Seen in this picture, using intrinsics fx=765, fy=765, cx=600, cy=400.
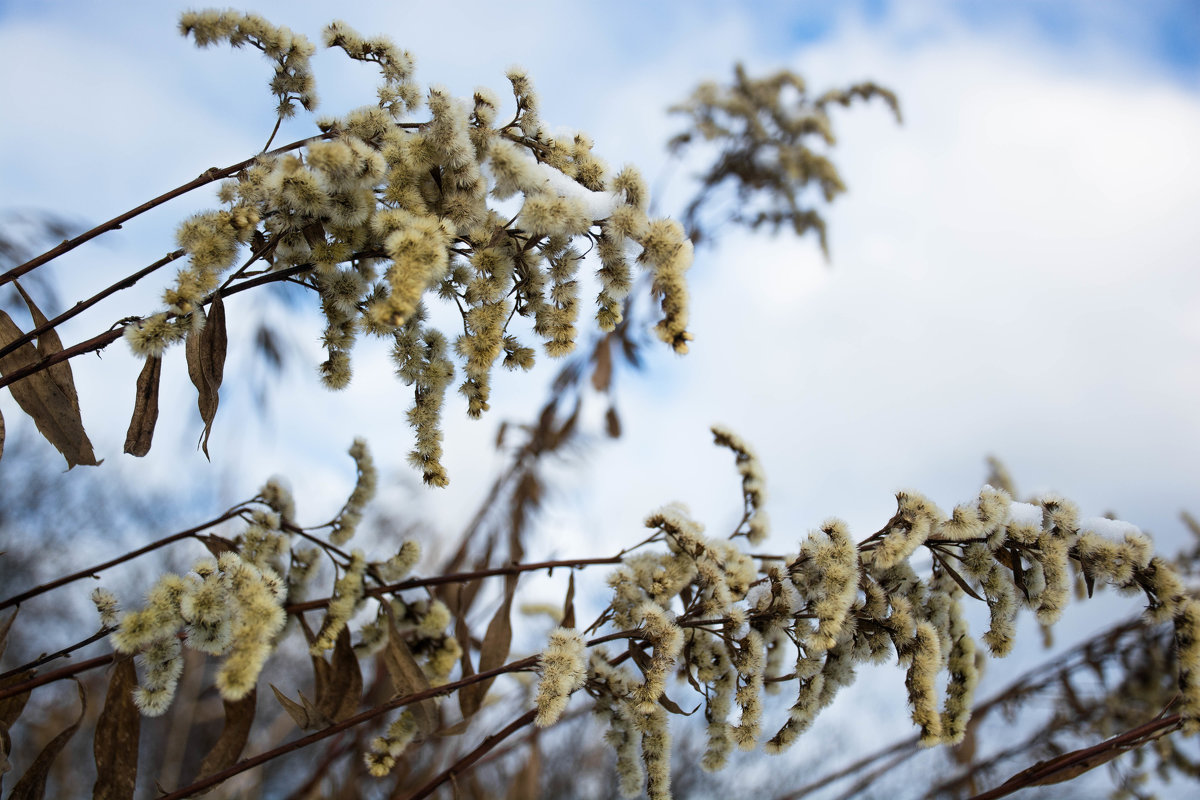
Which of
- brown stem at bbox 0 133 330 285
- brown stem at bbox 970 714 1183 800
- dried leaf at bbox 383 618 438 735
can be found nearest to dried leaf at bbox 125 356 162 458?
brown stem at bbox 0 133 330 285

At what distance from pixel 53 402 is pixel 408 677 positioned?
0.48 m

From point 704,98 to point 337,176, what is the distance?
224 cm

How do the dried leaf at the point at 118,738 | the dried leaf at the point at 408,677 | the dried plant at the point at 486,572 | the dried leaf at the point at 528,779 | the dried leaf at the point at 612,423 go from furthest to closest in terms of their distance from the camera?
the dried leaf at the point at 612,423 < the dried leaf at the point at 528,779 < the dried leaf at the point at 408,677 < the dried leaf at the point at 118,738 < the dried plant at the point at 486,572

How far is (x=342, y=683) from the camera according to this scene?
0.96m

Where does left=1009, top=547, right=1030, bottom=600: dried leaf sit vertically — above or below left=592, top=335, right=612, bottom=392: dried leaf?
below

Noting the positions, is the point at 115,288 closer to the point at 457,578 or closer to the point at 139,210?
the point at 139,210

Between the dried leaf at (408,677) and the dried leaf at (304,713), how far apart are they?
0.09 meters

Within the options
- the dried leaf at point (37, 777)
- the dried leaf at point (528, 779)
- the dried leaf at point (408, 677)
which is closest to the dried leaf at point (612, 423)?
the dried leaf at point (528, 779)

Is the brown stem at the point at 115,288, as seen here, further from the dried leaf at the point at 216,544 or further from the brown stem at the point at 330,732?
the brown stem at the point at 330,732

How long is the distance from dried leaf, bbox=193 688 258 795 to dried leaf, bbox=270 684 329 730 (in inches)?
2.9

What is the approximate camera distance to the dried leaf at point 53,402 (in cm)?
74

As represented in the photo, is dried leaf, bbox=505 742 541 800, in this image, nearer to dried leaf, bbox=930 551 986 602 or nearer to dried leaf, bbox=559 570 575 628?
dried leaf, bbox=559 570 575 628

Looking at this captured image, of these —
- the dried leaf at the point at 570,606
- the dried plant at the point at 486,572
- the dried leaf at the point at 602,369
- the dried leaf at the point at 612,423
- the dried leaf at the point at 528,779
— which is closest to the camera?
the dried plant at the point at 486,572

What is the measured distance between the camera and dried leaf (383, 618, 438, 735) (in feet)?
2.90
